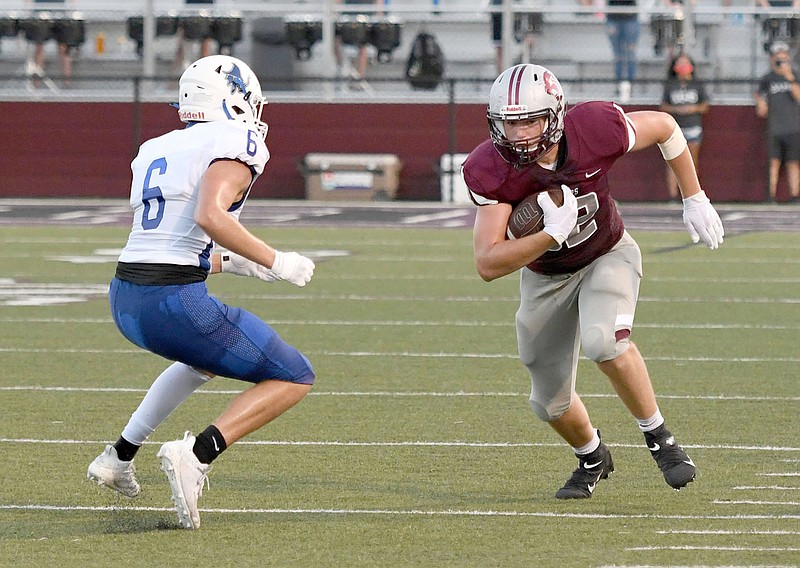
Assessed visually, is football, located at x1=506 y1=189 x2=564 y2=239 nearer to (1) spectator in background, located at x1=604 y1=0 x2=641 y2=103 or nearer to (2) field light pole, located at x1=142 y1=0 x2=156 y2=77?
(1) spectator in background, located at x1=604 y1=0 x2=641 y2=103

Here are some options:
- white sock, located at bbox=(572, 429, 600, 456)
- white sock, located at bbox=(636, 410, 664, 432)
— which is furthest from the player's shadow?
white sock, located at bbox=(636, 410, 664, 432)

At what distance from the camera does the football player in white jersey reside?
14.5ft

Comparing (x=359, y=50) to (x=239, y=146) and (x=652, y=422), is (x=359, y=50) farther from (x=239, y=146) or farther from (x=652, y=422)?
(x=239, y=146)

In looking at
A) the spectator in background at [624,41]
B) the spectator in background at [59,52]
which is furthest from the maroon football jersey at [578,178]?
the spectator in background at [59,52]

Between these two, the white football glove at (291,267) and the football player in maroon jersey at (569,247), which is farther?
the football player in maroon jersey at (569,247)

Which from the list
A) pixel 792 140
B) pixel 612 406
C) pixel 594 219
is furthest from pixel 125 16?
pixel 594 219

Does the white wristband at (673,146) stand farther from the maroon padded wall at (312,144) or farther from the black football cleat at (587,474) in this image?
the maroon padded wall at (312,144)

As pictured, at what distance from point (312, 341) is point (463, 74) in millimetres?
12437

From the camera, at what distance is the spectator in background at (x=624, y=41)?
62.8ft

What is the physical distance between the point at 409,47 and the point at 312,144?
2549 millimetres

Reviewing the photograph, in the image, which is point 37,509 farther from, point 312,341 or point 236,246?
point 312,341

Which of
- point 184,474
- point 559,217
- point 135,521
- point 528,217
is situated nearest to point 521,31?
point 528,217

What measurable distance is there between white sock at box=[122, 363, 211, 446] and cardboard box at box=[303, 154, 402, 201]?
13828 mm

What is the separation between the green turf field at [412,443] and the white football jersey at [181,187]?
2.71ft
